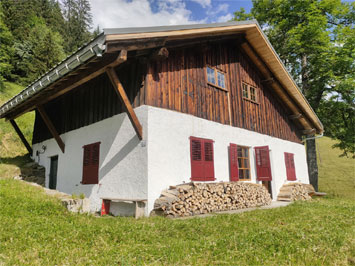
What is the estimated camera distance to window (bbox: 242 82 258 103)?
11.3 meters

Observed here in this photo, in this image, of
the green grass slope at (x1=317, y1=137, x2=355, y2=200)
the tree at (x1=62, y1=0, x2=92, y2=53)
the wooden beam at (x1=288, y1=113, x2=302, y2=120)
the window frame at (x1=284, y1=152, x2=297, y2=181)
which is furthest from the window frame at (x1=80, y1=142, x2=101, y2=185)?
the tree at (x1=62, y1=0, x2=92, y2=53)

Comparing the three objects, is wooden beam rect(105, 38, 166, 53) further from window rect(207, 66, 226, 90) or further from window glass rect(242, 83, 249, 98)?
window glass rect(242, 83, 249, 98)

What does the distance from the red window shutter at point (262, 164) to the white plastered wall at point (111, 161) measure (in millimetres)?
5855

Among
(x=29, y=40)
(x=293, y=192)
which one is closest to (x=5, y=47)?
(x=29, y=40)

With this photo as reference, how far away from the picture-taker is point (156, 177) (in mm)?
6684

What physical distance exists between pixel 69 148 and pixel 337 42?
53.9 ft

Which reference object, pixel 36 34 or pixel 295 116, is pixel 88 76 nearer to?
pixel 295 116

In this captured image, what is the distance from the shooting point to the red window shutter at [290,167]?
12.7 meters

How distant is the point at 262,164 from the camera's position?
34.6 feet

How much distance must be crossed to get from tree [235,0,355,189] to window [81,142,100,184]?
13.8 m

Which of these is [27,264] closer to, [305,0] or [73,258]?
[73,258]

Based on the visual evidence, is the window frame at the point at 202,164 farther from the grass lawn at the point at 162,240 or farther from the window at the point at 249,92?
the window at the point at 249,92

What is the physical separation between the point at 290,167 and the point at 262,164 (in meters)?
3.46

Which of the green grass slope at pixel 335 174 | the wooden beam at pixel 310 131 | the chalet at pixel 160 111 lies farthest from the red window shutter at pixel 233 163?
the green grass slope at pixel 335 174
